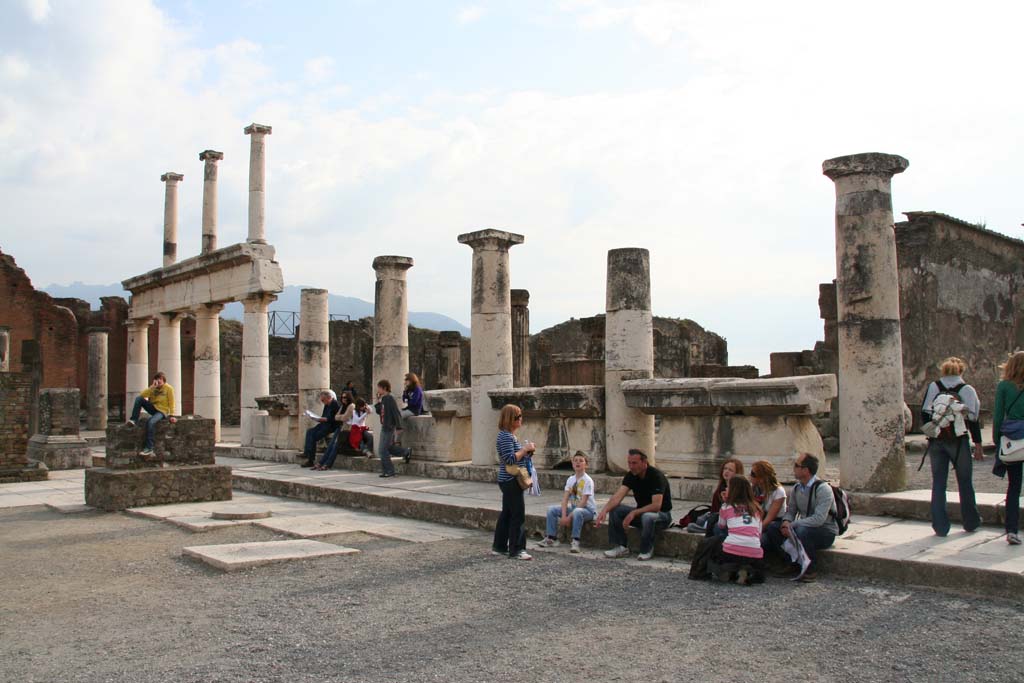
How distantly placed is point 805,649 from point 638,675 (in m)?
0.96

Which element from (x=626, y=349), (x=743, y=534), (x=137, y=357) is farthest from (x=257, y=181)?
(x=743, y=534)

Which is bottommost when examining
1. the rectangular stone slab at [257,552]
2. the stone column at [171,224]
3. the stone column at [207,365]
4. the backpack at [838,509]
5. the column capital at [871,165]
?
the rectangular stone slab at [257,552]

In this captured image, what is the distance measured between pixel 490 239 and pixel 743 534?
663 centimetres

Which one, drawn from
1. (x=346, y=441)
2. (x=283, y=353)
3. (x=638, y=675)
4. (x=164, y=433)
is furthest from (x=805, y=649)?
(x=283, y=353)

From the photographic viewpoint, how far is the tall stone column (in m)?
16.2

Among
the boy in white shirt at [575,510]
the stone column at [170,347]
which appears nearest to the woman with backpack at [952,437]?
the boy in white shirt at [575,510]

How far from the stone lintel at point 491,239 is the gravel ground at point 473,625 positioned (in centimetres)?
552

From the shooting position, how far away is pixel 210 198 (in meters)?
20.5

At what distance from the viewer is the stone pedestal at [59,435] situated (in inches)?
691

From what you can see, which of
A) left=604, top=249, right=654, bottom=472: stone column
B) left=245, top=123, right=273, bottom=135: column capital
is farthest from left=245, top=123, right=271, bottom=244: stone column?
left=604, top=249, right=654, bottom=472: stone column

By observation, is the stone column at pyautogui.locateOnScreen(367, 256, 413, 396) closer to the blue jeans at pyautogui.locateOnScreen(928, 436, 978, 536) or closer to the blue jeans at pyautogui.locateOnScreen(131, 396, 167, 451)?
the blue jeans at pyautogui.locateOnScreen(131, 396, 167, 451)

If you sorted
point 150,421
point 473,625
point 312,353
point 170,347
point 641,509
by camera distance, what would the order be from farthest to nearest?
point 170,347 → point 312,353 → point 150,421 → point 641,509 → point 473,625

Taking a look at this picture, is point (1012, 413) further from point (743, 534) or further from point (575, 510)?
point (575, 510)

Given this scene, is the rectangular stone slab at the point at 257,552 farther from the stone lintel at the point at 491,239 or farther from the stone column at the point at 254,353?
the stone column at the point at 254,353
